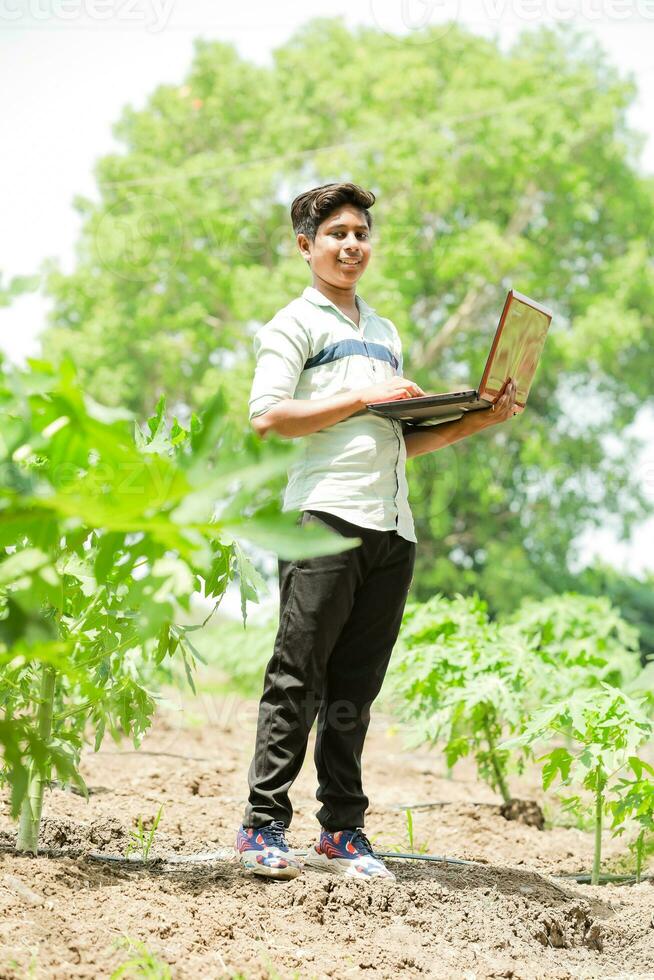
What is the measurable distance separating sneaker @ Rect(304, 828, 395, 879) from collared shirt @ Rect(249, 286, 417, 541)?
0.75 meters

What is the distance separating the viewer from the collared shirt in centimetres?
255

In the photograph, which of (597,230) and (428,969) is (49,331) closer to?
(597,230)

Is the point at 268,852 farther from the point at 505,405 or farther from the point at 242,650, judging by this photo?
the point at 242,650

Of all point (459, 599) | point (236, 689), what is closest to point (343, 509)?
point (459, 599)

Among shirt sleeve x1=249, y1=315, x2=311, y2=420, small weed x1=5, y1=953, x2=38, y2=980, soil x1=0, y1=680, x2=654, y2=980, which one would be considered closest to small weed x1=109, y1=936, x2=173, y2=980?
soil x1=0, y1=680, x2=654, y2=980

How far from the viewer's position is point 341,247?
8.96 feet

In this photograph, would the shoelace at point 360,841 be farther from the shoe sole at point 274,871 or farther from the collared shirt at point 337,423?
the collared shirt at point 337,423

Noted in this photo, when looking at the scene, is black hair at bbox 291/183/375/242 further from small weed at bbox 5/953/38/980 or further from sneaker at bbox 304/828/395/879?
small weed at bbox 5/953/38/980

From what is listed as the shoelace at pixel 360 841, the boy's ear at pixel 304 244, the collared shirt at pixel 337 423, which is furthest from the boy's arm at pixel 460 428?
the shoelace at pixel 360 841

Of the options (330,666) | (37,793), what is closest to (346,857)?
(330,666)

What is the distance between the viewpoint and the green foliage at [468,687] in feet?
11.8

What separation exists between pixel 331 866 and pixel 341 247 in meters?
1.54

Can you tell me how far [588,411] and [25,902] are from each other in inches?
570

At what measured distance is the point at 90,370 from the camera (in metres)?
15.1
